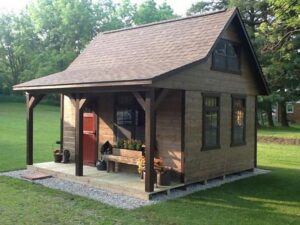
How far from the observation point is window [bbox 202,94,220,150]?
10.8 m

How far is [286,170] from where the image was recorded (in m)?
13.6

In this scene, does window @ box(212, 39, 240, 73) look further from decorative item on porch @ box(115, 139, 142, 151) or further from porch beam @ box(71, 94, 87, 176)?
porch beam @ box(71, 94, 87, 176)

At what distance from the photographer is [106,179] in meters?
10.2

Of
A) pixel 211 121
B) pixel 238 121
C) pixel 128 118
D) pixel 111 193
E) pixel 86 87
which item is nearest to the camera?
pixel 111 193

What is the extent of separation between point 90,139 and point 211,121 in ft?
13.4

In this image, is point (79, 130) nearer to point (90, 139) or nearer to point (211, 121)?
point (90, 139)

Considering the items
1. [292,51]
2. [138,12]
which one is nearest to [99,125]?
[292,51]

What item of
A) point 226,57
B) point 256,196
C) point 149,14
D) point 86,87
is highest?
point 149,14

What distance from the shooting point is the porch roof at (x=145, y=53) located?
9648 millimetres

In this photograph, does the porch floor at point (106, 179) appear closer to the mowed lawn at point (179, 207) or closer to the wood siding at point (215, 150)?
the mowed lawn at point (179, 207)

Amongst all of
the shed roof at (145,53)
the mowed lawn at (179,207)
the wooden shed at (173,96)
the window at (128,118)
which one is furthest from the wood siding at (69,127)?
the mowed lawn at (179,207)

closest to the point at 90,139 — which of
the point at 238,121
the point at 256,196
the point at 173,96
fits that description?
the point at 173,96

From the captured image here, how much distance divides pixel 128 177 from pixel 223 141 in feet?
10.5

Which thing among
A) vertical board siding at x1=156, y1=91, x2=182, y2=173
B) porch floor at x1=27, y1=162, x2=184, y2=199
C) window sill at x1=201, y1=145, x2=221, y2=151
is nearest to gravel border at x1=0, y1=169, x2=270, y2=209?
porch floor at x1=27, y1=162, x2=184, y2=199
